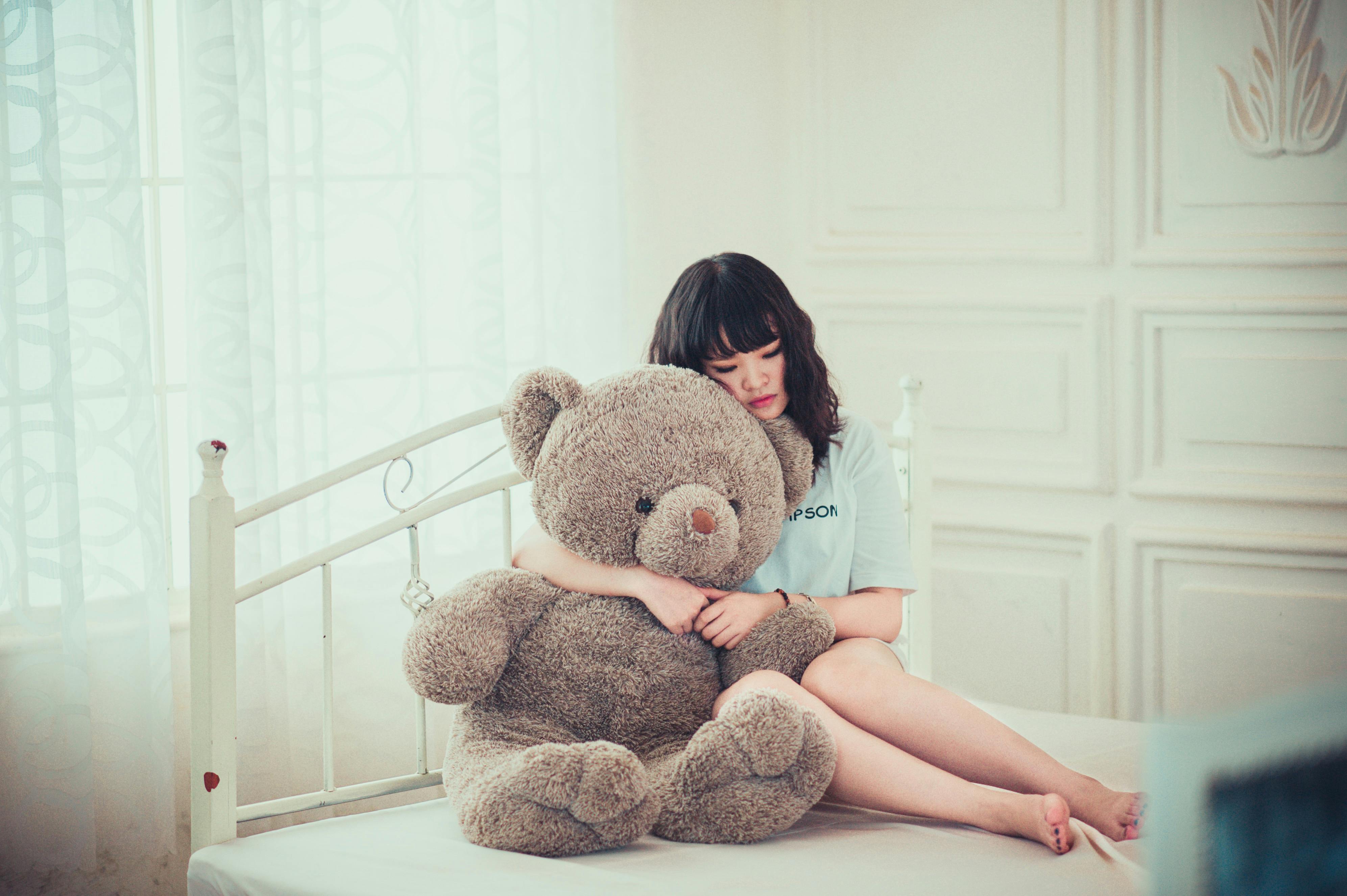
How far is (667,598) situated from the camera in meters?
1.32

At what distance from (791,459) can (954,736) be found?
0.39 meters

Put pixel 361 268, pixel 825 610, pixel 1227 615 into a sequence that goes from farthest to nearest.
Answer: pixel 1227 615 < pixel 361 268 < pixel 825 610

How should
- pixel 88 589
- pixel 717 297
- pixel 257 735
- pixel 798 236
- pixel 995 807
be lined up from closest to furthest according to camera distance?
1. pixel 995 807
2. pixel 717 297
3. pixel 88 589
4. pixel 257 735
5. pixel 798 236

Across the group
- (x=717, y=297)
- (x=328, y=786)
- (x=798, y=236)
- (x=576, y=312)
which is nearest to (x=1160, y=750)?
(x=717, y=297)

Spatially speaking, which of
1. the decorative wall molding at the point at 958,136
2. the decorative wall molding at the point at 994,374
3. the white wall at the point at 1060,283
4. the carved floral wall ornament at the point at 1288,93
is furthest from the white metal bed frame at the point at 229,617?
the carved floral wall ornament at the point at 1288,93

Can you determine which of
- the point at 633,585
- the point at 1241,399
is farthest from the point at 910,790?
the point at 1241,399

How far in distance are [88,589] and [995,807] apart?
1.37 metres

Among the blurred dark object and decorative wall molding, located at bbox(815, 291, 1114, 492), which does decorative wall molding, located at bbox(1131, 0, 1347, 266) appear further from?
the blurred dark object

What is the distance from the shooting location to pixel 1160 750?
274 millimetres

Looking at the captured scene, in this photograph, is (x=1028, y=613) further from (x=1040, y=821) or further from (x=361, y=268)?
(x=361, y=268)

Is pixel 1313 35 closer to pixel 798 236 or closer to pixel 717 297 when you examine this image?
pixel 798 236

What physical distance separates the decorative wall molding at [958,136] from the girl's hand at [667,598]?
1.40m

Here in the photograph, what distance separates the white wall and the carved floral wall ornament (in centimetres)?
3

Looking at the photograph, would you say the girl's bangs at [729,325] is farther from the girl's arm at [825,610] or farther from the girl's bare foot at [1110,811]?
the girl's bare foot at [1110,811]
